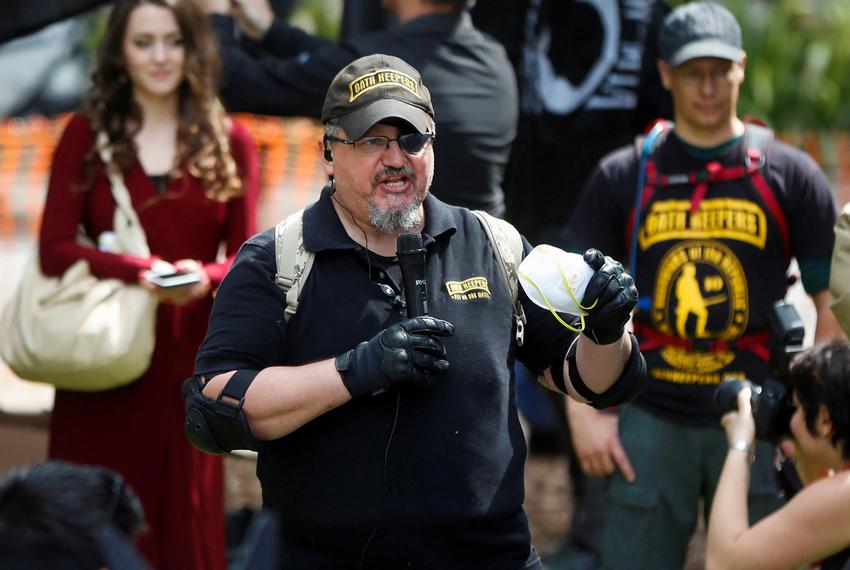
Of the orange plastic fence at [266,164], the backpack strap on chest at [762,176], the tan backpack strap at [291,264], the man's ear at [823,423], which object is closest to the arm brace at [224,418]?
the tan backpack strap at [291,264]

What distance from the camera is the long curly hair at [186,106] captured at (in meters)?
4.95

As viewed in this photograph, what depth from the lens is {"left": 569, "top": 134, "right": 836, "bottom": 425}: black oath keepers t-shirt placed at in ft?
15.5

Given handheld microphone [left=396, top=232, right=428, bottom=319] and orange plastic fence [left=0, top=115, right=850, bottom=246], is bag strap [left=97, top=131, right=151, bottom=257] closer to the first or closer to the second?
handheld microphone [left=396, top=232, right=428, bottom=319]

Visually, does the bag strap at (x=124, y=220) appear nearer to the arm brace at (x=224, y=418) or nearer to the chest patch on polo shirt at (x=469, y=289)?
the arm brace at (x=224, y=418)

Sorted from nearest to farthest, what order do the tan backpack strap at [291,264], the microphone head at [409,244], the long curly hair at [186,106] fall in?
1. the microphone head at [409,244]
2. the tan backpack strap at [291,264]
3. the long curly hair at [186,106]

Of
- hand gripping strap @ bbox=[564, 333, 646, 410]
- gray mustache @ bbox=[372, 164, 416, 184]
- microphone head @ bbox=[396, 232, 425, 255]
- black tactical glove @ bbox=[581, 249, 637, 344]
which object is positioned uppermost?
gray mustache @ bbox=[372, 164, 416, 184]

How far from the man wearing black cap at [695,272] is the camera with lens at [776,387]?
0.22 metres

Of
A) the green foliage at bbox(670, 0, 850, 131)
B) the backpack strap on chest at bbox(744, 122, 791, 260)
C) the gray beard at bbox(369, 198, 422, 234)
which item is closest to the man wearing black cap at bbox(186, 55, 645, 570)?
the gray beard at bbox(369, 198, 422, 234)

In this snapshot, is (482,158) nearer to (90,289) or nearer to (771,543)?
(90,289)

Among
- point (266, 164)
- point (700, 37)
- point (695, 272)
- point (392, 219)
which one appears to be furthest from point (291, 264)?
point (266, 164)

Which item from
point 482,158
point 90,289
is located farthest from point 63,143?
point 482,158

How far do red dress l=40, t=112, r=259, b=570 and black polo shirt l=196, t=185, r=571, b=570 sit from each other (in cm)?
159

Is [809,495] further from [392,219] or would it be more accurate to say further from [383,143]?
[383,143]

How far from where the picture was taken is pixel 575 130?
6020 mm
